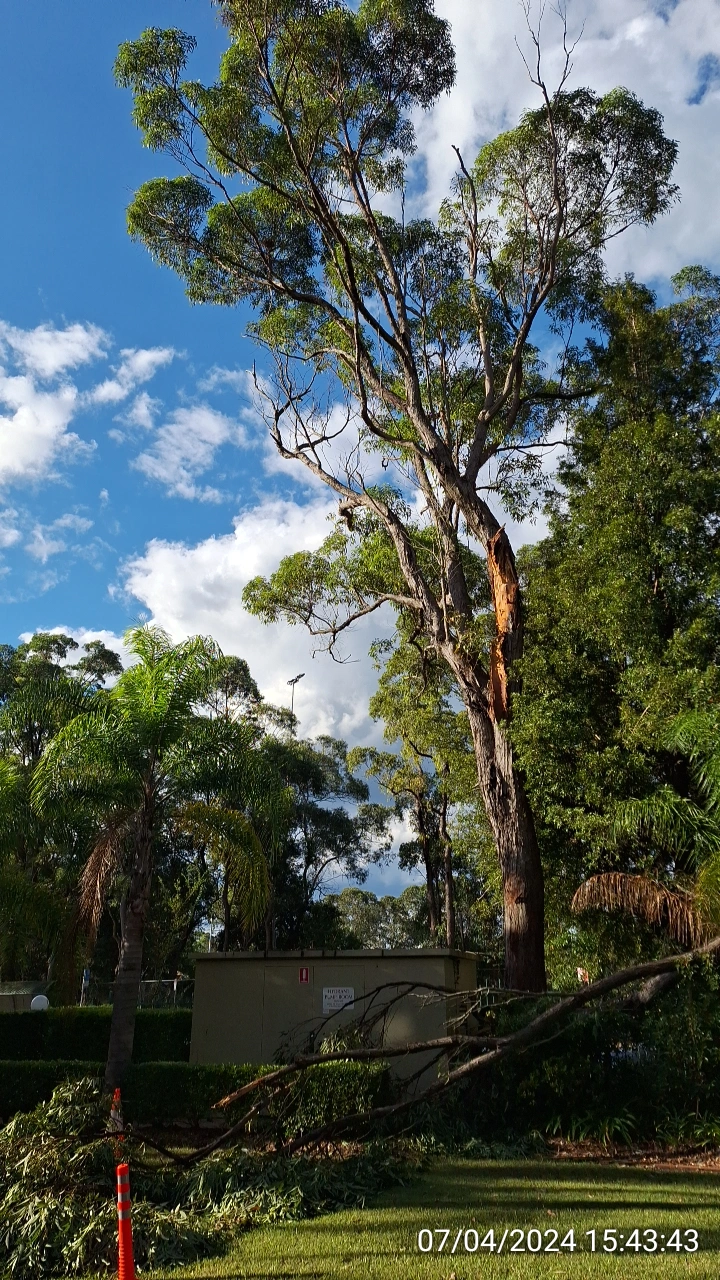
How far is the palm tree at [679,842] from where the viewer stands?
11039 mm

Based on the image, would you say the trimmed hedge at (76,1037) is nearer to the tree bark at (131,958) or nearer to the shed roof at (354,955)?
the tree bark at (131,958)

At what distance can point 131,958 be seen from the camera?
13.3m

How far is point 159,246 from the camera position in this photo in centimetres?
1964

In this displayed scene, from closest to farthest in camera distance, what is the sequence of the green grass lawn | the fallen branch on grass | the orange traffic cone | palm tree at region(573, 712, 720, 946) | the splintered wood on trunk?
the orange traffic cone
the green grass lawn
the fallen branch on grass
palm tree at region(573, 712, 720, 946)
the splintered wood on trunk

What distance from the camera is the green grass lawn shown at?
18.4 feet

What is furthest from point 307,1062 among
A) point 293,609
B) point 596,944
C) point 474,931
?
point 474,931

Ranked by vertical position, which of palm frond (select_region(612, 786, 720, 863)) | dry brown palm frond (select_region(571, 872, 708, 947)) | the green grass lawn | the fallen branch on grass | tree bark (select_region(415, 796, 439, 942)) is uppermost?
tree bark (select_region(415, 796, 439, 942))

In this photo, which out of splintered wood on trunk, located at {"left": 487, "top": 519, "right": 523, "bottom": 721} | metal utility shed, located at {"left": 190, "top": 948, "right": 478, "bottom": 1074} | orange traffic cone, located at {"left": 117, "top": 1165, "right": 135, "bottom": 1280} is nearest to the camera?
orange traffic cone, located at {"left": 117, "top": 1165, "right": 135, "bottom": 1280}

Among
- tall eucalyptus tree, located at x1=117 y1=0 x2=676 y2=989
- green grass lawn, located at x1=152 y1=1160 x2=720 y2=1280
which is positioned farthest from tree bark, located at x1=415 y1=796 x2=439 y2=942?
green grass lawn, located at x1=152 y1=1160 x2=720 y2=1280

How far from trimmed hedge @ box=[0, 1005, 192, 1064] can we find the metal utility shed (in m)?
3.27

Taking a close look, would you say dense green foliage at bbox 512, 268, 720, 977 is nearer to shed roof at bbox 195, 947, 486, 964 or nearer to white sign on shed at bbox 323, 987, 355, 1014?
shed roof at bbox 195, 947, 486, 964

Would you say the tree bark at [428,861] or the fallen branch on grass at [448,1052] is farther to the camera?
the tree bark at [428,861]

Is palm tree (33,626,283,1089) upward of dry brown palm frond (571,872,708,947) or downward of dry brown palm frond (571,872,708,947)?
upward

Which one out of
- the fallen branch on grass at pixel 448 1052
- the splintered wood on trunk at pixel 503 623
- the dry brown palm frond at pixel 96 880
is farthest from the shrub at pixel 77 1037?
the splintered wood on trunk at pixel 503 623
